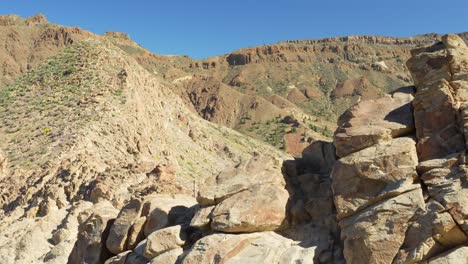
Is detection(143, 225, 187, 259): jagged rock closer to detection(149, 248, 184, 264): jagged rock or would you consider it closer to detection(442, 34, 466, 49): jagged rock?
detection(149, 248, 184, 264): jagged rock

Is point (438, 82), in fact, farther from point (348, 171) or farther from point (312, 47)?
point (312, 47)

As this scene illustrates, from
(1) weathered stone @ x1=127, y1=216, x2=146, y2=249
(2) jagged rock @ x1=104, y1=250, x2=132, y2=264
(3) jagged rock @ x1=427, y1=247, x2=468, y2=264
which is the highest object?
(1) weathered stone @ x1=127, y1=216, x2=146, y2=249

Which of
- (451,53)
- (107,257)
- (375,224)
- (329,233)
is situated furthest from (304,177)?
(107,257)

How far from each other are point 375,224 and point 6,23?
15867cm

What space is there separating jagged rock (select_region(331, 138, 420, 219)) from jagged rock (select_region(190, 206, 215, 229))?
3614 mm

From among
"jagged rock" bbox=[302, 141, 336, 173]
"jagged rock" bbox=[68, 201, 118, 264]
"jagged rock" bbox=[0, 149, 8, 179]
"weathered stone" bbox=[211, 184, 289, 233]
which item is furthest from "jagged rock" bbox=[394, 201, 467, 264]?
"jagged rock" bbox=[0, 149, 8, 179]

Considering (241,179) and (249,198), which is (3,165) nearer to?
(241,179)

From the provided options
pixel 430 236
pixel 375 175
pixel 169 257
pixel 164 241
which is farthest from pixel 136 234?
pixel 430 236

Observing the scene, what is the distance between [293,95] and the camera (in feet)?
443

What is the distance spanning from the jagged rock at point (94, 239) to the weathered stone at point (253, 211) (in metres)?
5.10

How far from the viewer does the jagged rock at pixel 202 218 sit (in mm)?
12992

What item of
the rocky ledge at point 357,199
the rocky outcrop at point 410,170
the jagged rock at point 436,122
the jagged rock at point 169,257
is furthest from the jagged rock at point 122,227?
the jagged rock at point 436,122

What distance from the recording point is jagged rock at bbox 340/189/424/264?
32.9 feet

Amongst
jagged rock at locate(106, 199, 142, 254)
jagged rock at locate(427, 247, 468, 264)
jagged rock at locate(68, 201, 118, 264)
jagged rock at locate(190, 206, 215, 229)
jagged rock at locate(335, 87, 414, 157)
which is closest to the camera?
jagged rock at locate(427, 247, 468, 264)
